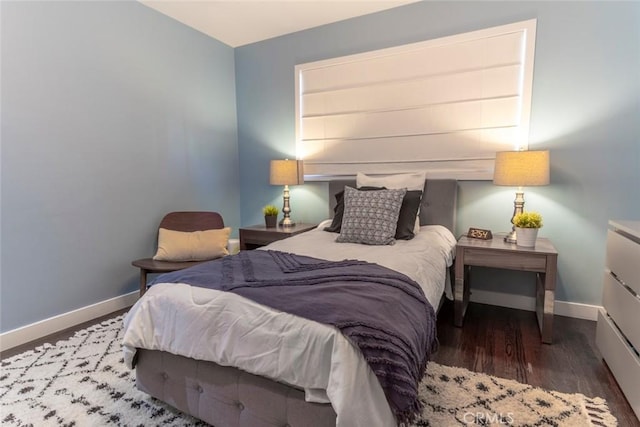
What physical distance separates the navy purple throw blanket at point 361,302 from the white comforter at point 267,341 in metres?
0.04

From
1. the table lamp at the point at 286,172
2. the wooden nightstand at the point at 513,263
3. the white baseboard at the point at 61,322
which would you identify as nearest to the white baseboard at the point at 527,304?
the wooden nightstand at the point at 513,263

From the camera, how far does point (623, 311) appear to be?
5.78ft

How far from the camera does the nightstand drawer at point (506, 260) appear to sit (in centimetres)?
227

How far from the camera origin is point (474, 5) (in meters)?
2.79

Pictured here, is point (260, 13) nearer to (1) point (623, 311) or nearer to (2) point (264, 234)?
(2) point (264, 234)

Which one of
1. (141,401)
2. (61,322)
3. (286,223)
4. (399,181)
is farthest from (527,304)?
(61,322)

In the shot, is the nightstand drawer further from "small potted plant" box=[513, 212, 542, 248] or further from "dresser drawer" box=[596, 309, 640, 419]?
"dresser drawer" box=[596, 309, 640, 419]

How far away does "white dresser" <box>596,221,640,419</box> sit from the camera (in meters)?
1.61

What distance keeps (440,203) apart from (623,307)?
1.38 m

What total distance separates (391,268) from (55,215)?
95.6 inches

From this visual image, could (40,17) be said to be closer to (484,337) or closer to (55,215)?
(55,215)

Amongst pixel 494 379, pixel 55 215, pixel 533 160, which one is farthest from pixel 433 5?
pixel 55 215

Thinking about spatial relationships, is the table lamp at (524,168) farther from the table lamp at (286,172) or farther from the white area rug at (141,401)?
the table lamp at (286,172)

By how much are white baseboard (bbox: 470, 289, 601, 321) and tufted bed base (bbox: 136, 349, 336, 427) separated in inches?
88.3
